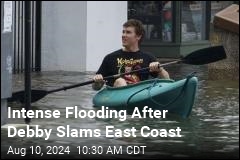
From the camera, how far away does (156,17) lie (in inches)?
797

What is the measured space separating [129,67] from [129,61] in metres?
0.08

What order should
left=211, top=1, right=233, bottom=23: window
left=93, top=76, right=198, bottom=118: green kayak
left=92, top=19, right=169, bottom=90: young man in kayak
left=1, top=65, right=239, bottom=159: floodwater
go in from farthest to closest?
left=211, top=1, right=233, bottom=23: window → left=92, top=19, right=169, bottom=90: young man in kayak → left=93, top=76, right=198, bottom=118: green kayak → left=1, top=65, right=239, bottom=159: floodwater

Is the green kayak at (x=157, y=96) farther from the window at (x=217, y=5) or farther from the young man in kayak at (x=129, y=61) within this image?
the window at (x=217, y=5)

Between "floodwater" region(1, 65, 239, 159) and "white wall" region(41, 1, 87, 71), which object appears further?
"white wall" region(41, 1, 87, 71)

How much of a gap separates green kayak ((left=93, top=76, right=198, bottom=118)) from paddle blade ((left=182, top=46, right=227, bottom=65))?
56 cm

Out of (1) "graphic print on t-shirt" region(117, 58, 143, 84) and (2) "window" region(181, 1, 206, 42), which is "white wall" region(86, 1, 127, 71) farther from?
(1) "graphic print on t-shirt" region(117, 58, 143, 84)

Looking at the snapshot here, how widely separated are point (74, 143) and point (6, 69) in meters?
1.18

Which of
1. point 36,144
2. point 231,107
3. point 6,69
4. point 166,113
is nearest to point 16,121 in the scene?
point 6,69

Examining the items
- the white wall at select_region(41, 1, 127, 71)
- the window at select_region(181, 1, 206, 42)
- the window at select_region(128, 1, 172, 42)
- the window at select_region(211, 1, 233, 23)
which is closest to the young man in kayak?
the white wall at select_region(41, 1, 127, 71)

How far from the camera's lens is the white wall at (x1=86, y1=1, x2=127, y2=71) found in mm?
15461

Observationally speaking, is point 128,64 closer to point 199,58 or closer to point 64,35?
point 199,58

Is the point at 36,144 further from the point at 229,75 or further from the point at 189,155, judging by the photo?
the point at 229,75

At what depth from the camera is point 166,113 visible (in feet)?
28.8

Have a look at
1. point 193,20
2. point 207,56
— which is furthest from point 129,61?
point 193,20
